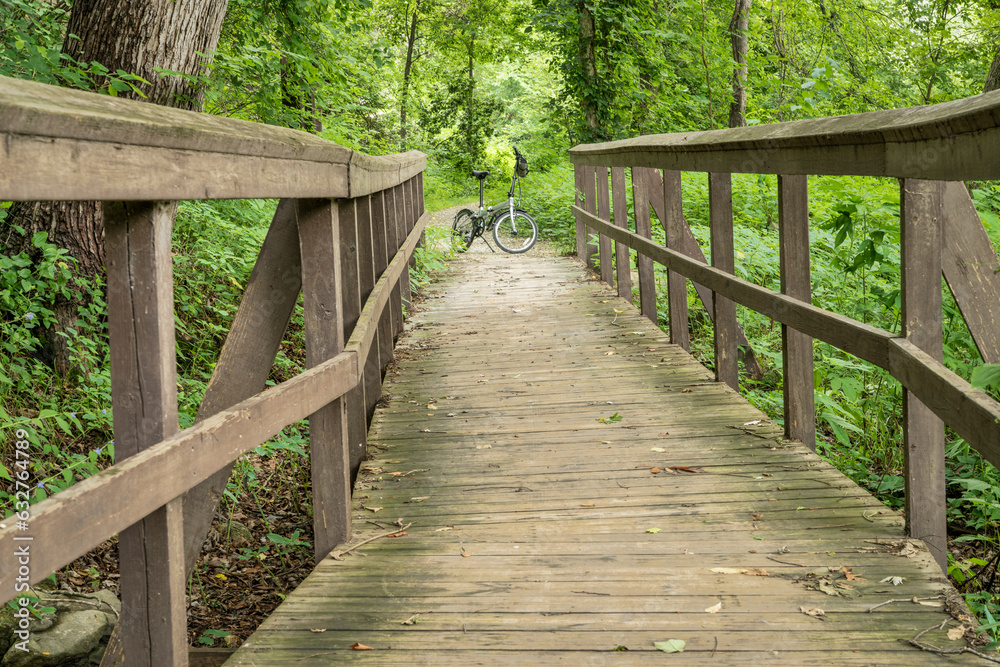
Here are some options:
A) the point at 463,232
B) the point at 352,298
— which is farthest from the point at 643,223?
the point at 463,232

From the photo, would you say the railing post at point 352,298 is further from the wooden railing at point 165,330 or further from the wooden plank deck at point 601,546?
the wooden railing at point 165,330

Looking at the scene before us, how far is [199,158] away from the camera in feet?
6.72

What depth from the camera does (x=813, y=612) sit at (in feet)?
8.25

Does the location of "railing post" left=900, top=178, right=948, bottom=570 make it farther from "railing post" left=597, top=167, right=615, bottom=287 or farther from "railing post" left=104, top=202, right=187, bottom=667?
"railing post" left=597, top=167, right=615, bottom=287

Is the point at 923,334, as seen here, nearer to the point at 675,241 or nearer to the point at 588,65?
the point at 675,241

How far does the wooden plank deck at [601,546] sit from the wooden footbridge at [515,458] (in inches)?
0.5

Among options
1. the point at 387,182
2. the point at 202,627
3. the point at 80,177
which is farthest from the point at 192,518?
the point at 387,182

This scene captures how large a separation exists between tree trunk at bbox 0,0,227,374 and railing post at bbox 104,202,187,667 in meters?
3.53

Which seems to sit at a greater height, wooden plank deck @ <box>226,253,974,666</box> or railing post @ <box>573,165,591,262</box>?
railing post @ <box>573,165,591,262</box>

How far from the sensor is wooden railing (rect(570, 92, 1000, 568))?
2.26 metres

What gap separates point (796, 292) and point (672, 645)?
212 cm

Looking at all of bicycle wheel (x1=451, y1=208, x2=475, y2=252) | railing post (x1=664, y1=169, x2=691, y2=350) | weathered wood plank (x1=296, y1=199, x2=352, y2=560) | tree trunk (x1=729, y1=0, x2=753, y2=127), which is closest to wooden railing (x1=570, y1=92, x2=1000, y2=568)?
railing post (x1=664, y1=169, x2=691, y2=350)

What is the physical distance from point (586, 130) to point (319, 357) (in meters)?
13.2

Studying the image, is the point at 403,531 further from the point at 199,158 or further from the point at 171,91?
the point at 171,91
